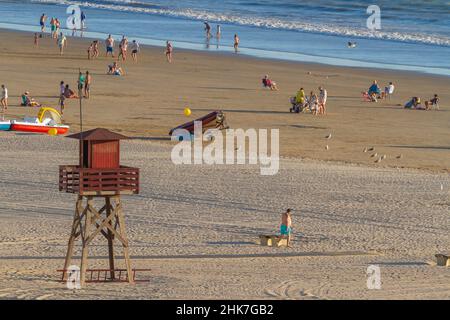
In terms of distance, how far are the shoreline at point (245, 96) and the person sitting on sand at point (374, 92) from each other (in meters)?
0.63

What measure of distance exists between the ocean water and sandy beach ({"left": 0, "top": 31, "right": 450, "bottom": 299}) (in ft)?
24.9

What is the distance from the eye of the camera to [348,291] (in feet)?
77.8

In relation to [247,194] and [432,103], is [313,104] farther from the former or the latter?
[247,194]

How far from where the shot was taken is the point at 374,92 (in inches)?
1941

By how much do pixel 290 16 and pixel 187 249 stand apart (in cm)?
5579

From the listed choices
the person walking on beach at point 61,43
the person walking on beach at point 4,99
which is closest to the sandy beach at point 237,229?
the person walking on beach at point 4,99

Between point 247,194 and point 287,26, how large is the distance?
43328 mm

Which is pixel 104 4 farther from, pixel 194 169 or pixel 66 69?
pixel 194 169

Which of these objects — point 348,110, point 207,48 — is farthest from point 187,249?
point 207,48

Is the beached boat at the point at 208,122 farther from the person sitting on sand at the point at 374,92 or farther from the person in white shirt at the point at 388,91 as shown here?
the person in white shirt at the point at 388,91

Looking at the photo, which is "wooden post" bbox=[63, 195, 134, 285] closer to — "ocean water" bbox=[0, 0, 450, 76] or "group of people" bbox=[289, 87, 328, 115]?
"group of people" bbox=[289, 87, 328, 115]

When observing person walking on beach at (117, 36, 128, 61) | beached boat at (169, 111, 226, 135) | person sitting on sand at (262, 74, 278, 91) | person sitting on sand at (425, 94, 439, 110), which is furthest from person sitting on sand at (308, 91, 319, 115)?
person walking on beach at (117, 36, 128, 61)

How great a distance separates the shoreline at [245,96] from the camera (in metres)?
40.8

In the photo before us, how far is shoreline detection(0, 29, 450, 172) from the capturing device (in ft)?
134
